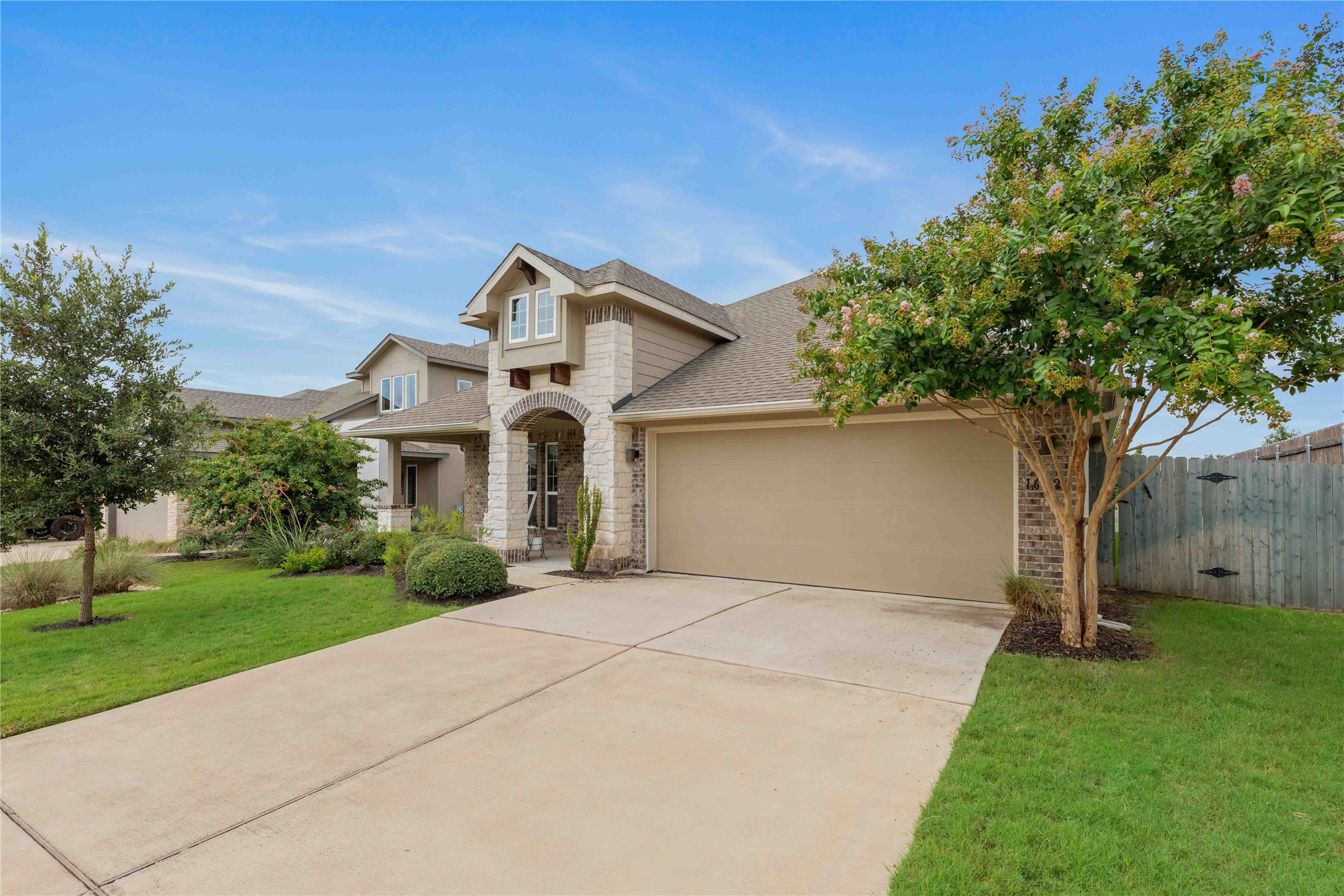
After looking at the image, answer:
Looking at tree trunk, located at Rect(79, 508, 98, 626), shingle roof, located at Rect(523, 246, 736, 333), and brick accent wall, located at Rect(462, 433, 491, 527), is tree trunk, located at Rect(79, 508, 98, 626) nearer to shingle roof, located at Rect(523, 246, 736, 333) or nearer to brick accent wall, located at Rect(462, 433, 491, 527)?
shingle roof, located at Rect(523, 246, 736, 333)

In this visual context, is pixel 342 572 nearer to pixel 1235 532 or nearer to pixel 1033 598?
pixel 1033 598

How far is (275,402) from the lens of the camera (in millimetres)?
26875

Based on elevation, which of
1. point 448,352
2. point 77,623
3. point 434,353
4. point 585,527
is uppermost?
point 448,352

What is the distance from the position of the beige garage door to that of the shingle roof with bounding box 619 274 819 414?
29.7 inches

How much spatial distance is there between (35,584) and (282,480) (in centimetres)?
440

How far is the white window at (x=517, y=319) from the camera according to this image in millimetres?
12016

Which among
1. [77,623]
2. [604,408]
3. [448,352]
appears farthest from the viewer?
[448,352]

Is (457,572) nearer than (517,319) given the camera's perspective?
Yes

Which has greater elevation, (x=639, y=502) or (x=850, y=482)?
(x=850, y=482)

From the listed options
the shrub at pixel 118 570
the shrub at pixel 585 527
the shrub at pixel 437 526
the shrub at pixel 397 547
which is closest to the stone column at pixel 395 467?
the shrub at pixel 437 526

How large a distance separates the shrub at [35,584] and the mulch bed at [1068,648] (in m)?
13.7

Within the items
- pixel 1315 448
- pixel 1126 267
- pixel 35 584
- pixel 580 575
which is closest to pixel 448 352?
pixel 35 584

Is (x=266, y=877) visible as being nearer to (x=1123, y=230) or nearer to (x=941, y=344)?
(x=941, y=344)

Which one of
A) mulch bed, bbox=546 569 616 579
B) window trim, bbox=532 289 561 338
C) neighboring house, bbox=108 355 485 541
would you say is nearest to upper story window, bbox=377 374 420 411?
neighboring house, bbox=108 355 485 541
